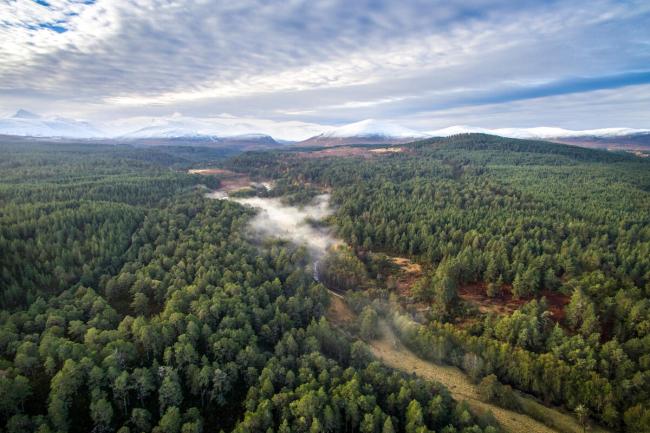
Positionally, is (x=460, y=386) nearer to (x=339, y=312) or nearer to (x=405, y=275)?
(x=339, y=312)

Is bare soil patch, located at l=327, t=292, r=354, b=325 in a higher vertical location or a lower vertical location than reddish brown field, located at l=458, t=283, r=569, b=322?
lower

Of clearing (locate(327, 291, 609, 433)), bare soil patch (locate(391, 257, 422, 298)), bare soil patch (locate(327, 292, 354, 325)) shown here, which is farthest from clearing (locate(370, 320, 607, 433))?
bare soil patch (locate(391, 257, 422, 298))

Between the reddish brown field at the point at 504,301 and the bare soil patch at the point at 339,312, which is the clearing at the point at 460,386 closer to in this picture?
the bare soil patch at the point at 339,312

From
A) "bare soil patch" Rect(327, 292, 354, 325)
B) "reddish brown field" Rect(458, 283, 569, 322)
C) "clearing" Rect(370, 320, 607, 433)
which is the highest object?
"reddish brown field" Rect(458, 283, 569, 322)

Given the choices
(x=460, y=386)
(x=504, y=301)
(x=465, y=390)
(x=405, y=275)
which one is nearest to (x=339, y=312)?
(x=405, y=275)

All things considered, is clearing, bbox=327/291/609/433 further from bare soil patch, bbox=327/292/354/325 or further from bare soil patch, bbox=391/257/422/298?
bare soil patch, bbox=391/257/422/298

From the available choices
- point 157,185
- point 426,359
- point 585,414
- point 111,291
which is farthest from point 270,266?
point 157,185

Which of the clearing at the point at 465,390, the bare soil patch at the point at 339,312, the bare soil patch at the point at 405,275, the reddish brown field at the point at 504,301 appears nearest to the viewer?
Result: the clearing at the point at 465,390

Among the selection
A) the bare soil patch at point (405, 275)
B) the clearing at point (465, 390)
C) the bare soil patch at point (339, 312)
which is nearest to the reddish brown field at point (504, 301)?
the bare soil patch at point (405, 275)
